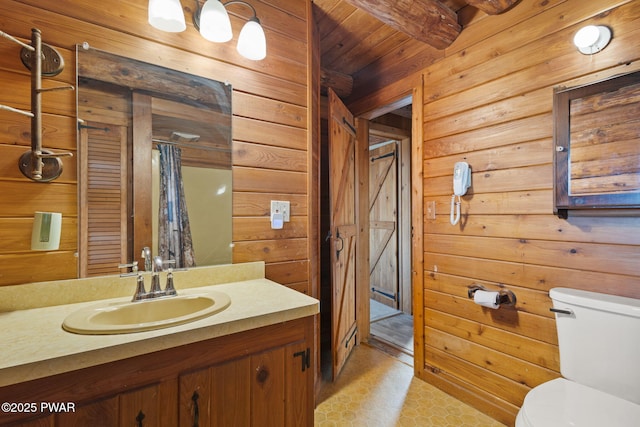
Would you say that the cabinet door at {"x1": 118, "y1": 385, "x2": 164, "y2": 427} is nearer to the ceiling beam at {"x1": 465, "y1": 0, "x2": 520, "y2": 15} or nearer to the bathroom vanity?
the bathroom vanity

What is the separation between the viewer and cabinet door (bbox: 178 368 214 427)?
0.89 m

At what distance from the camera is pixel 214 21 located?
1.32 m

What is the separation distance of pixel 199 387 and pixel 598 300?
64.1 inches

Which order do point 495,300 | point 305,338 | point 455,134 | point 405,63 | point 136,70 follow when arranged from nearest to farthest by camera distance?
point 305,338 → point 136,70 → point 495,300 → point 455,134 → point 405,63

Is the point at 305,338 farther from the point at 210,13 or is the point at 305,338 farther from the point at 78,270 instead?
the point at 210,13

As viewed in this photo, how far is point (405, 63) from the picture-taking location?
2178 mm

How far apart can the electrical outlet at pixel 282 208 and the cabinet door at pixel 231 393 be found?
84 cm

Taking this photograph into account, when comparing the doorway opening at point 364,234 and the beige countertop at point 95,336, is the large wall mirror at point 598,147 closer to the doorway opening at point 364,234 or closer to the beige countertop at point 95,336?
the doorway opening at point 364,234

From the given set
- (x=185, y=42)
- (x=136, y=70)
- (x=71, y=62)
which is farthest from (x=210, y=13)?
(x=71, y=62)

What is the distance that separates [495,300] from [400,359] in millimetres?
1123

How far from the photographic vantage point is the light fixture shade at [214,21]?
1317 millimetres

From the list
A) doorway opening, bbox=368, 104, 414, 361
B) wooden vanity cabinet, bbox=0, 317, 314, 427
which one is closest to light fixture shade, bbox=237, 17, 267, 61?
wooden vanity cabinet, bbox=0, 317, 314, 427

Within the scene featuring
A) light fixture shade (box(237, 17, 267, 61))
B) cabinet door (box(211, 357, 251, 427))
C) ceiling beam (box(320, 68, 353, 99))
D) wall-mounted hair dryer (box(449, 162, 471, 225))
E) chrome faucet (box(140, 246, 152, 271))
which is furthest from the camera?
ceiling beam (box(320, 68, 353, 99))

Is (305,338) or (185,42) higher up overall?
(185,42)
